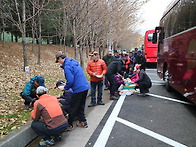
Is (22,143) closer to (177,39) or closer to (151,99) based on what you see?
(151,99)

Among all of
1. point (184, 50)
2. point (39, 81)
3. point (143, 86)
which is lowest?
point (143, 86)

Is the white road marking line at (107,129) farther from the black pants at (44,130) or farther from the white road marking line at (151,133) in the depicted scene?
the black pants at (44,130)

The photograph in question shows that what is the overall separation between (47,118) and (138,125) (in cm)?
213

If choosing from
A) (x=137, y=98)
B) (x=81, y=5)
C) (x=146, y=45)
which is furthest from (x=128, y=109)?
(x=146, y=45)

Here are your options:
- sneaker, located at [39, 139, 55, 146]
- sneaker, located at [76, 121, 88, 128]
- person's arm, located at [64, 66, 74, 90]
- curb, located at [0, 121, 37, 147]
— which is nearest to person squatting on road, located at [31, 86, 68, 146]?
sneaker, located at [39, 139, 55, 146]

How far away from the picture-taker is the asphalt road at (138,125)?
3613mm

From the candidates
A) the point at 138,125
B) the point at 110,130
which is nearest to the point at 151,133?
the point at 138,125

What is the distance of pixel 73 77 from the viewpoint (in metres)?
3.98

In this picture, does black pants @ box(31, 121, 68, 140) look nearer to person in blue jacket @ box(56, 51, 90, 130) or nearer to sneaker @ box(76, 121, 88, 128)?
person in blue jacket @ box(56, 51, 90, 130)

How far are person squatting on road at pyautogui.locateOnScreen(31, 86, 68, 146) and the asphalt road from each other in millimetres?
316

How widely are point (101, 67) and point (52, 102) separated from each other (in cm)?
303

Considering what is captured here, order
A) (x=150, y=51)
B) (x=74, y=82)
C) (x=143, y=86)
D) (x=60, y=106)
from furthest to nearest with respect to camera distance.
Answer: (x=150, y=51) < (x=143, y=86) < (x=60, y=106) < (x=74, y=82)

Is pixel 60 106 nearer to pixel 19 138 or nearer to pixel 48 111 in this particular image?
pixel 48 111

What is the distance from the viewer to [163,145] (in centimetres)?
345
